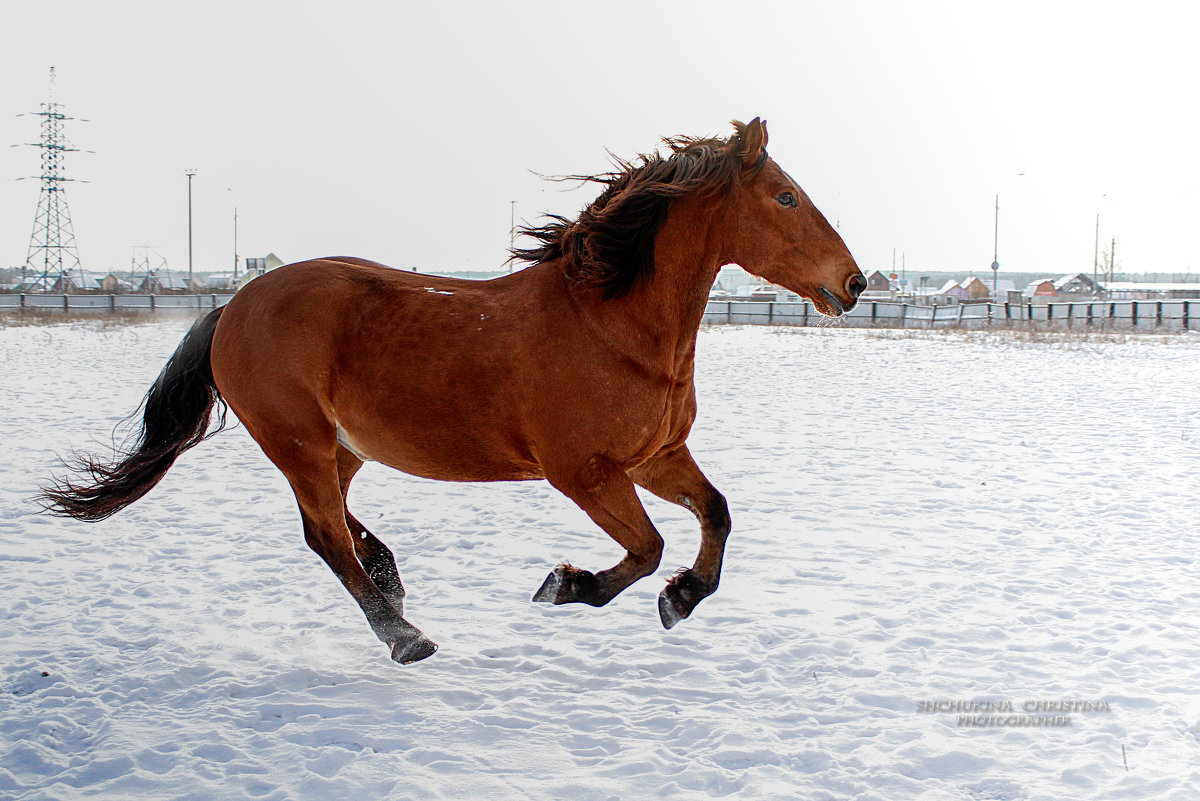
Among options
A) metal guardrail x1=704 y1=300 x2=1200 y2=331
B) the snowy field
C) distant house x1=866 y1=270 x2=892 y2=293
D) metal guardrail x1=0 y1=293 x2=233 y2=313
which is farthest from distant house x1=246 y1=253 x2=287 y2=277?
the snowy field

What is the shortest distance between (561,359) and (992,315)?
34.8 m

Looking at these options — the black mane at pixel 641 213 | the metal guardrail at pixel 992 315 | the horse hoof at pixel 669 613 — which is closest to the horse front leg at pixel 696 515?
the horse hoof at pixel 669 613

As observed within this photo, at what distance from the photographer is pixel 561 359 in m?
3.52

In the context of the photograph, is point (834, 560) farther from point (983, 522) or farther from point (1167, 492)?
point (1167, 492)

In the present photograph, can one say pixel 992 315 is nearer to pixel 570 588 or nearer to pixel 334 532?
pixel 570 588

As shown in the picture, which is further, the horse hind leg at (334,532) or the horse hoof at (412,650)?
the horse hind leg at (334,532)

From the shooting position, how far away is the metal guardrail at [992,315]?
30609 mm

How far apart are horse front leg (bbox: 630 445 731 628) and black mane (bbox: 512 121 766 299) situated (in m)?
0.77

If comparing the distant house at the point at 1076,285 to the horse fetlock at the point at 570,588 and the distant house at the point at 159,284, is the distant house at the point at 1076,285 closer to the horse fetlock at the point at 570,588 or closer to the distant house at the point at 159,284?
the distant house at the point at 159,284

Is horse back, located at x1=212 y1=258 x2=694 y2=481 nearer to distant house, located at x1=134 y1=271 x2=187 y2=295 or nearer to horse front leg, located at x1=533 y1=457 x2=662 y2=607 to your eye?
horse front leg, located at x1=533 y1=457 x2=662 y2=607

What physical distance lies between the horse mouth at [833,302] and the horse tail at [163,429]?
8.88 ft

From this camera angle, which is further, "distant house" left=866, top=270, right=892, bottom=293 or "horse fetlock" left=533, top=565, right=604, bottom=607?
"distant house" left=866, top=270, right=892, bottom=293

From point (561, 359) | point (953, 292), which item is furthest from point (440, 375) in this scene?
point (953, 292)

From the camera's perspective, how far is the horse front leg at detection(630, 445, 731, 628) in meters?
3.58
